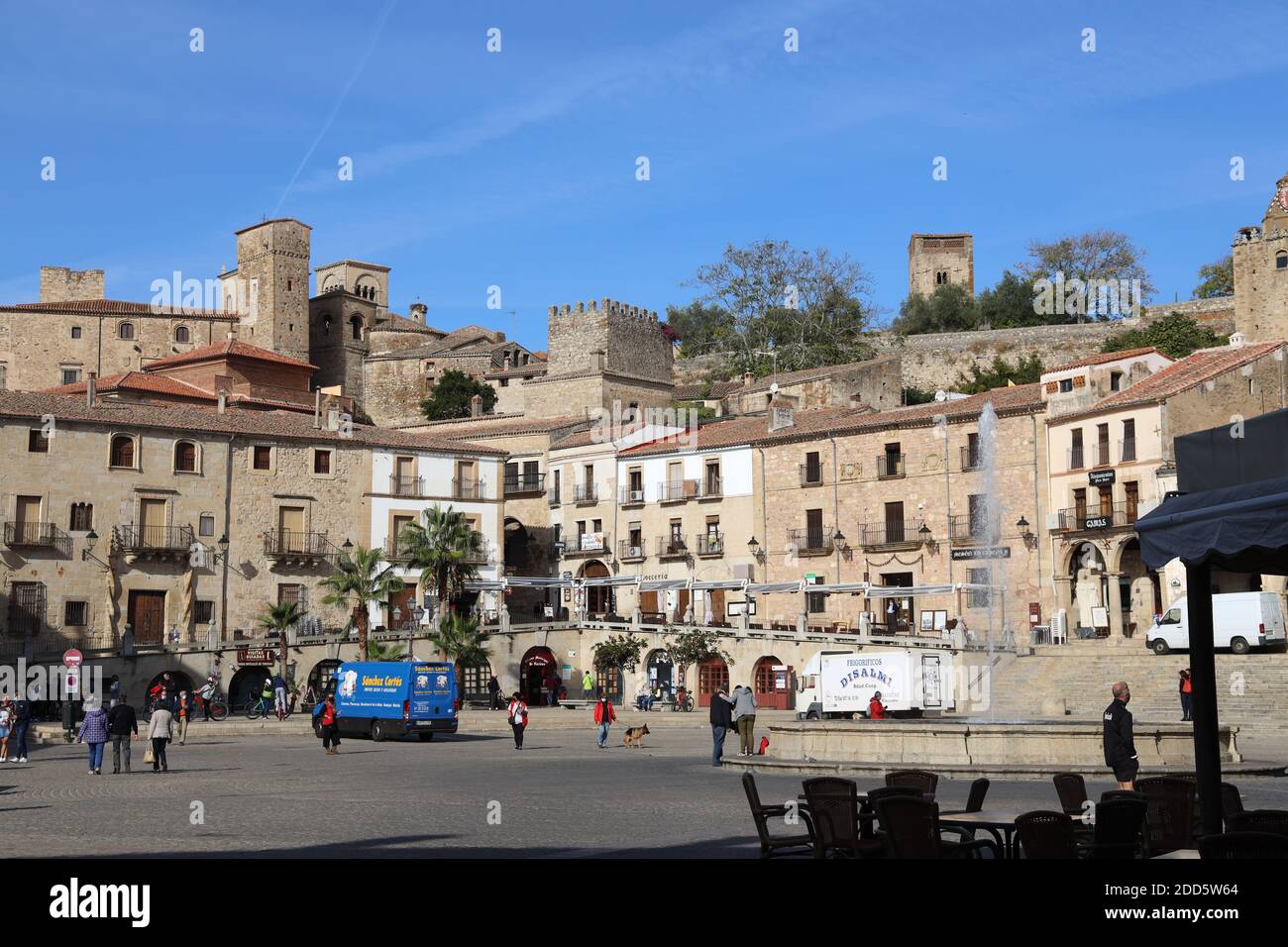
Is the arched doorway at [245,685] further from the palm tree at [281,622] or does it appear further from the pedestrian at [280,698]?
the pedestrian at [280,698]

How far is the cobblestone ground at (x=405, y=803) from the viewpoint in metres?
14.0

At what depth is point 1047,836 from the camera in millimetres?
9258

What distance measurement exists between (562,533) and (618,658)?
12.2 meters

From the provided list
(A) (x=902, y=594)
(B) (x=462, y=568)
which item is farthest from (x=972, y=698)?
(B) (x=462, y=568)

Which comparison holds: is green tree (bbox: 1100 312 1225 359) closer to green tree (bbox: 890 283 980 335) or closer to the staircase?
green tree (bbox: 890 283 980 335)

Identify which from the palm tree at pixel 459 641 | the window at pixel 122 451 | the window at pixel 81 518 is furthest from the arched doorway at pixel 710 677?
the window at pixel 81 518

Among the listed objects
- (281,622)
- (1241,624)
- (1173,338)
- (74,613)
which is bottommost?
(1241,624)

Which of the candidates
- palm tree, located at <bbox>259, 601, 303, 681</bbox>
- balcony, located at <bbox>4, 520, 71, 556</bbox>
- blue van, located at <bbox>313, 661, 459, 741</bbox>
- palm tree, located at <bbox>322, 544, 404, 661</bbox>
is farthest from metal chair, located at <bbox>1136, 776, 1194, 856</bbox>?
balcony, located at <bbox>4, 520, 71, 556</bbox>

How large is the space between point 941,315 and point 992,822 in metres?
91.5

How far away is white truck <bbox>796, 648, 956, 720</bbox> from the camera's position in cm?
3900

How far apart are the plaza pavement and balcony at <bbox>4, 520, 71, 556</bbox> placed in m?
21.2

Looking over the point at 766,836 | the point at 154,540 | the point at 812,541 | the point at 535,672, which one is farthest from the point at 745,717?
the point at 154,540

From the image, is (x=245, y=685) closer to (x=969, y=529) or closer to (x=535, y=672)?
(x=535, y=672)

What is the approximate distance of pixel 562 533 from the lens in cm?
6725
